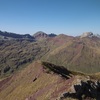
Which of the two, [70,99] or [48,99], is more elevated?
[70,99]

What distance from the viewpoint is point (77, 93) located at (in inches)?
2859

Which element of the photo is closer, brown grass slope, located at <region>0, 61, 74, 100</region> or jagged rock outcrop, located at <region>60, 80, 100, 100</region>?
jagged rock outcrop, located at <region>60, 80, 100, 100</region>

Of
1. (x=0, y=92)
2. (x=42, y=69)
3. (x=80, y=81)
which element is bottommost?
(x=0, y=92)

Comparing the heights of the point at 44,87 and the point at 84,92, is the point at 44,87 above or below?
below

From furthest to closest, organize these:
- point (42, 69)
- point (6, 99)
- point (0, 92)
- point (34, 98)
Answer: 1. point (0, 92)
2. point (42, 69)
3. point (6, 99)
4. point (34, 98)

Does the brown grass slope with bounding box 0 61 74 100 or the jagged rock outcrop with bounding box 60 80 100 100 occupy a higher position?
the jagged rock outcrop with bounding box 60 80 100 100

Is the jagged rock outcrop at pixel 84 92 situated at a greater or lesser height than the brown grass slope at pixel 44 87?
greater

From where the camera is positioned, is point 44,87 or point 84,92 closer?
point 84,92

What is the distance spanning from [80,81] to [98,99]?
370 inches

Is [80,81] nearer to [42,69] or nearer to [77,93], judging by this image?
[77,93]

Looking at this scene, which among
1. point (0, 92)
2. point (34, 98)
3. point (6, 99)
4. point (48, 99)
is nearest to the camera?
point (48, 99)

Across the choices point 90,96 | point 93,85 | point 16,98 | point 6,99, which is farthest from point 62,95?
point 6,99

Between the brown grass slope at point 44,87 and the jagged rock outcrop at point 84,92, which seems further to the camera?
the brown grass slope at point 44,87

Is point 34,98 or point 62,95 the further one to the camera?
point 34,98
